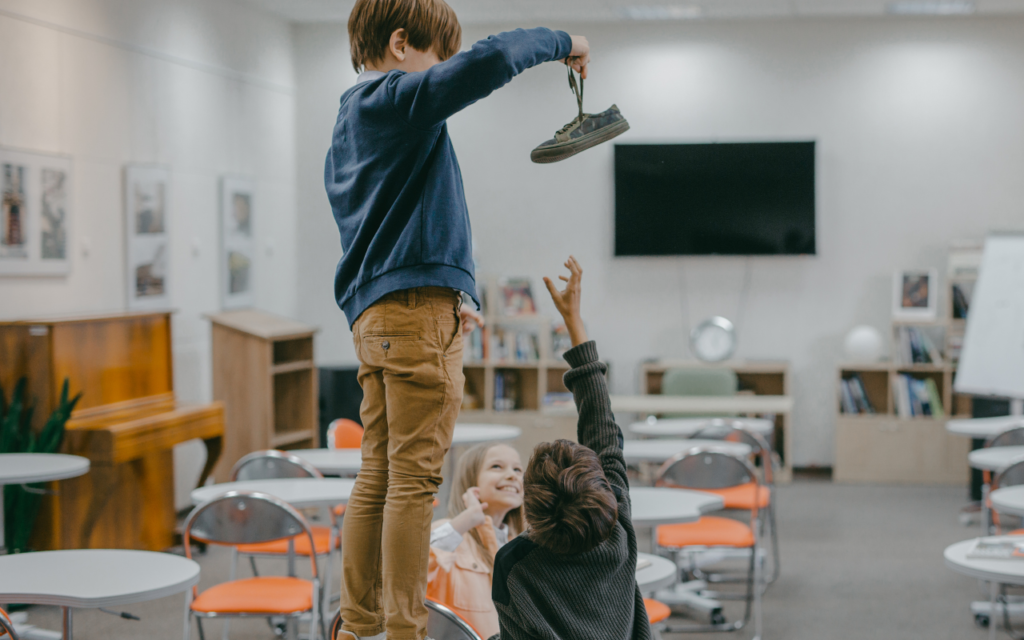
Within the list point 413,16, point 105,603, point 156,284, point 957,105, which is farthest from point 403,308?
point 957,105

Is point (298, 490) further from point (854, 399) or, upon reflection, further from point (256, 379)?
point (854, 399)

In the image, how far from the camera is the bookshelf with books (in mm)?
6898

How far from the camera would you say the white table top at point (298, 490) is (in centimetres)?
324

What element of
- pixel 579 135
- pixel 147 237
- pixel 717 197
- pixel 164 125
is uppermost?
pixel 164 125

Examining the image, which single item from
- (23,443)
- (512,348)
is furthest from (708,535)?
(512,348)

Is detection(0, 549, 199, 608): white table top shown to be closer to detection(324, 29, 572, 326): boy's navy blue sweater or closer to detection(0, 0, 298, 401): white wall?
detection(324, 29, 572, 326): boy's navy blue sweater

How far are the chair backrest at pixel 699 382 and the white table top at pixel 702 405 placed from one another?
4.2 inches

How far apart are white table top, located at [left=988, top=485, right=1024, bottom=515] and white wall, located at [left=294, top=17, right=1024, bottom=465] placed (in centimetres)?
397

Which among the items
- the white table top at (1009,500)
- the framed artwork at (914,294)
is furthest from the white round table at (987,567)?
the framed artwork at (914,294)

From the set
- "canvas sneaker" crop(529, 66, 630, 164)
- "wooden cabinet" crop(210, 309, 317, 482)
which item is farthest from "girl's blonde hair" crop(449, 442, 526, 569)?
"wooden cabinet" crop(210, 309, 317, 482)

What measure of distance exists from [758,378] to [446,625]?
580 centimetres

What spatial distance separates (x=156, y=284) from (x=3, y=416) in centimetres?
167

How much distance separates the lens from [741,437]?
15.2 feet

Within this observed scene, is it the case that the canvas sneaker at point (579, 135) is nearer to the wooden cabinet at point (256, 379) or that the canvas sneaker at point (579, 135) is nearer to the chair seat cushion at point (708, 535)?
the chair seat cushion at point (708, 535)
